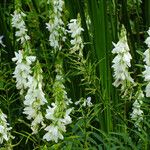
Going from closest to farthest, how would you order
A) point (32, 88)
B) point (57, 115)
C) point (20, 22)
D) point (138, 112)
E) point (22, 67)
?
point (57, 115), point (32, 88), point (22, 67), point (138, 112), point (20, 22)

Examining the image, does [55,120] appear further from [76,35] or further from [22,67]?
[76,35]

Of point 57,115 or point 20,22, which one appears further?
point 20,22

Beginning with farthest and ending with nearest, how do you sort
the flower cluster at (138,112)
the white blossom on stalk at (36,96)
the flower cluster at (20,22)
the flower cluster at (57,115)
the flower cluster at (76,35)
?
1. the flower cluster at (20,22)
2. the flower cluster at (76,35)
3. the flower cluster at (138,112)
4. the white blossom on stalk at (36,96)
5. the flower cluster at (57,115)

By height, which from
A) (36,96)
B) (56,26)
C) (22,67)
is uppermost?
(56,26)

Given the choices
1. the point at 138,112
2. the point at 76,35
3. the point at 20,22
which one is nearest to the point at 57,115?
the point at 138,112

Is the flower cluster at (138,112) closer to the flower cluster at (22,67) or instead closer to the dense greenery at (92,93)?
the dense greenery at (92,93)

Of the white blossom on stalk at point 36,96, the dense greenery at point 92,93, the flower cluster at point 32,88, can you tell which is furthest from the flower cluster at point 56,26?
the white blossom on stalk at point 36,96

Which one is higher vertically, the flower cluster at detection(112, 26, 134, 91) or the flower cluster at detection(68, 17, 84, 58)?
the flower cluster at detection(68, 17, 84, 58)

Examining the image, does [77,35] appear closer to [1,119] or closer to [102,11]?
[102,11]

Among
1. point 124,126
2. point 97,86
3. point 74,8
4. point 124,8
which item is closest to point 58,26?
point 74,8

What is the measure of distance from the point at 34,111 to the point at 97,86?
455mm

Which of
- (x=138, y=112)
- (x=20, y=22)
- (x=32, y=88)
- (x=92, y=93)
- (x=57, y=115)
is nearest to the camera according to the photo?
(x=57, y=115)

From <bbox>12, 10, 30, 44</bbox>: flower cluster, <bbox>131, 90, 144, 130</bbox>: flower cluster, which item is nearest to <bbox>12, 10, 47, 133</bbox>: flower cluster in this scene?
<bbox>131, 90, 144, 130</bbox>: flower cluster

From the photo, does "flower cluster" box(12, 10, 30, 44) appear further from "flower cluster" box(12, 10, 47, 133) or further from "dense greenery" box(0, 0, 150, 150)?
"flower cluster" box(12, 10, 47, 133)
